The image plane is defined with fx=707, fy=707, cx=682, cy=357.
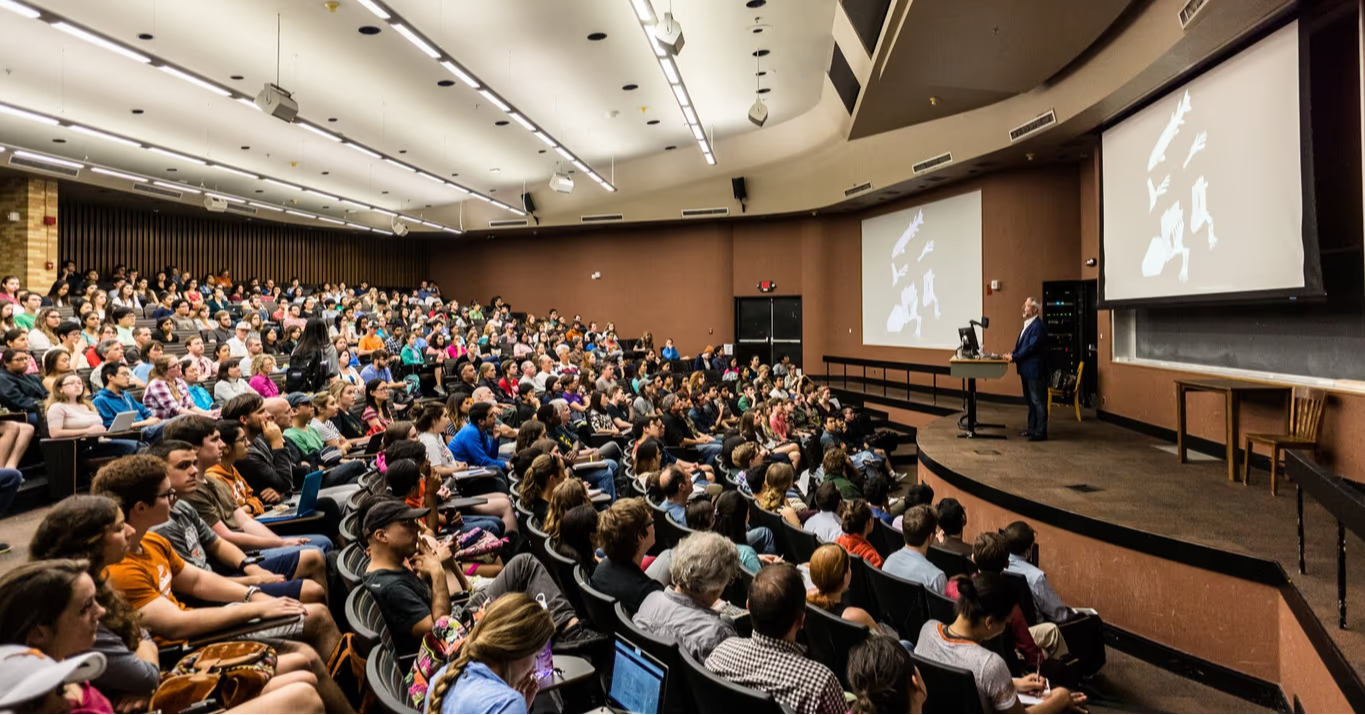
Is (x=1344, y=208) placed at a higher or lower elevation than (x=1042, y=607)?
higher

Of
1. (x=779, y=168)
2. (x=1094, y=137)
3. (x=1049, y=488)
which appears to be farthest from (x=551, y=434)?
(x=779, y=168)

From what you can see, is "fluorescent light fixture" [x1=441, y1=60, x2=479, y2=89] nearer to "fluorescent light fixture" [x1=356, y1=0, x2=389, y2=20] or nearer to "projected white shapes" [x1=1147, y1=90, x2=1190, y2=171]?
"fluorescent light fixture" [x1=356, y1=0, x2=389, y2=20]

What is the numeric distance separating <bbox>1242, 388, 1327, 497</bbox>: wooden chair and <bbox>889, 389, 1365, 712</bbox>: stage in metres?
0.20

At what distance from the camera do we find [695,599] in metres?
2.37

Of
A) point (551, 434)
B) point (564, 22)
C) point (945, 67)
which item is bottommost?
point (551, 434)

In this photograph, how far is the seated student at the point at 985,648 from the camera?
6.80ft

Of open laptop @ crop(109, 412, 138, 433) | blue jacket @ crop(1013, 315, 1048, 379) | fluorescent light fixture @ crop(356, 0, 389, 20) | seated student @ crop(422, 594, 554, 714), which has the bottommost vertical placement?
seated student @ crop(422, 594, 554, 714)

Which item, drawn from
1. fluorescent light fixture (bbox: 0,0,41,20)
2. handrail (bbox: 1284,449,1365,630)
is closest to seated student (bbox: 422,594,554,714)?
handrail (bbox: 1284,449,1365,630)

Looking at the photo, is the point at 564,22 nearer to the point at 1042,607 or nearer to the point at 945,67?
the point at 945,67


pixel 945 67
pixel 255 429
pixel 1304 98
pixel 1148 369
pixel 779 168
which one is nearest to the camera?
pixel 255 429

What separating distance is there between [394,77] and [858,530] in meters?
8.31

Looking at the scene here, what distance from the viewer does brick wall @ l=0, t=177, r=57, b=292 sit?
11.4m

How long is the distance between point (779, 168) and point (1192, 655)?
449 inches

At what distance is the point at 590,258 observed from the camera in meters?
16.7
